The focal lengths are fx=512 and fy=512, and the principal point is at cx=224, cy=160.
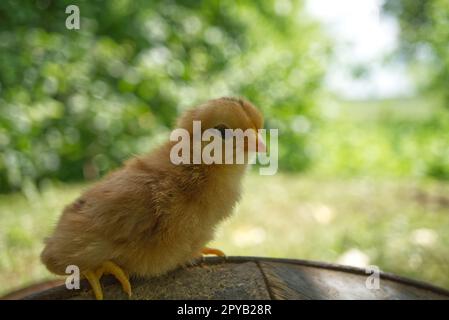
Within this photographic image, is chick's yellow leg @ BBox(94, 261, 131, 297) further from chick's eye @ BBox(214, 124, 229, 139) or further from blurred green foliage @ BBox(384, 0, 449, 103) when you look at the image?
blurred green foliage @ BBox(384, 0, 449, 103)

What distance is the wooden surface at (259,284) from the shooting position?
1.01m

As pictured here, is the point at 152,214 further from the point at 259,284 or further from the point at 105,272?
the point at 259,284

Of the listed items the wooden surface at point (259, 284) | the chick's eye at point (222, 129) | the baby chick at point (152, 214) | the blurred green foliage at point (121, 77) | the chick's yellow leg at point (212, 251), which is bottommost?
the wooden surface at point (259, 284)

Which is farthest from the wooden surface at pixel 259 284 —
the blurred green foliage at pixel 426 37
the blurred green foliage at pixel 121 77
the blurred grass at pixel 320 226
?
the blurred green foliage at pixel 426 37

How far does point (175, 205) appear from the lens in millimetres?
1058

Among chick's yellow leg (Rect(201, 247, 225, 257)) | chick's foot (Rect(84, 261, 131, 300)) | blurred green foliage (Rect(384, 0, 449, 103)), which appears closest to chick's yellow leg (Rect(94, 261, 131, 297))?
chick's foot (Rect(84, 261, 131, 300))

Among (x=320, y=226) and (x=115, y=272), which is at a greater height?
(x=320, y=226)

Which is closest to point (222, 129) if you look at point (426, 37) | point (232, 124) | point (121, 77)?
point (232, 124)

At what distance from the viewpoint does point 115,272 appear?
103 centimetres

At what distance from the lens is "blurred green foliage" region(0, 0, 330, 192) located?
121 inches

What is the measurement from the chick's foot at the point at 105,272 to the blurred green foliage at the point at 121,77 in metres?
2.09

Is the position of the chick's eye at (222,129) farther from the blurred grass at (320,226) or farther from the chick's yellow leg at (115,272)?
the blurred grass at (320,226)

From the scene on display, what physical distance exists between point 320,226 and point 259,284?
8.24 ft
